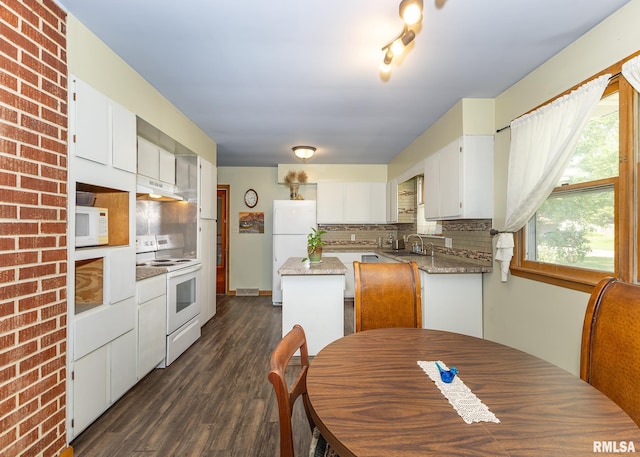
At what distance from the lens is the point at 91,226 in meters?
2.07

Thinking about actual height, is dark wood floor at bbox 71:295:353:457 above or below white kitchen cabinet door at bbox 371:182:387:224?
below

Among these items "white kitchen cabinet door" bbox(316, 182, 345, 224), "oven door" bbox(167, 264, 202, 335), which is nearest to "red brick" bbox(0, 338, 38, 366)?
"oven door" bbox(167, 264, 202, 335)

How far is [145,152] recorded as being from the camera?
3.10 m

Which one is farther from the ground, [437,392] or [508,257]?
[508,257]

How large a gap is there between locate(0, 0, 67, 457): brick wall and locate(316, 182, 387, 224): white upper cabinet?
13.9 feet

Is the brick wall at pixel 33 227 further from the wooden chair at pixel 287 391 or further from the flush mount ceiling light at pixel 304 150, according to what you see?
the flush mount ceiling light at pixel 304 150

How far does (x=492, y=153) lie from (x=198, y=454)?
321cm

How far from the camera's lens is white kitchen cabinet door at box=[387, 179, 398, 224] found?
5270 mm

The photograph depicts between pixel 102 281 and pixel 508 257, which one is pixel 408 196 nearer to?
pixel 508 257

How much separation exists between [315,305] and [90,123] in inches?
87.8

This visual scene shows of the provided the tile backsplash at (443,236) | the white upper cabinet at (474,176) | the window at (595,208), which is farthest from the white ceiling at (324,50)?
the tile backsplash at (443,236)

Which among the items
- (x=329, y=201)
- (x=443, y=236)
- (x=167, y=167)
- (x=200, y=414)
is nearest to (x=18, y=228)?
(x=200, y=414)

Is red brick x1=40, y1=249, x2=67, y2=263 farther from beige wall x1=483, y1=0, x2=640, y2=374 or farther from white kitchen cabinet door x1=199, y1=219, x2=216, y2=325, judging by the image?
beige wall x1=483, y1=0, x2=640, y2=374

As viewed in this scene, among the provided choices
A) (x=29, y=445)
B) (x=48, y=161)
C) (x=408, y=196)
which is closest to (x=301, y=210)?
(x=408, y=196)
